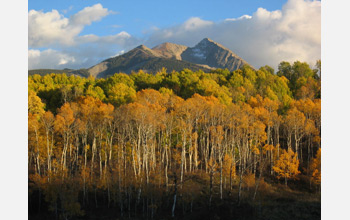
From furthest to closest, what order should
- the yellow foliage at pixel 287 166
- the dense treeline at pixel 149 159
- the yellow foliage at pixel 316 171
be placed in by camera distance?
the yellow foliage at pixel 287 166 < the yellow foliage at pixel 316 171 < the dense treeline at pixel 149 159

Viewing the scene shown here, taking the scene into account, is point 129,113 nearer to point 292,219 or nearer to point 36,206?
point 36,206

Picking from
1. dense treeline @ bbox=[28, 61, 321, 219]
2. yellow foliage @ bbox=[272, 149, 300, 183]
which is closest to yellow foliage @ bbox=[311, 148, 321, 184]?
dense treeline @ bbox=[28, 61, 321, 219]

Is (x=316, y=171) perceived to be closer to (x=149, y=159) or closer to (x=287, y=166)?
(x=287, y=166)

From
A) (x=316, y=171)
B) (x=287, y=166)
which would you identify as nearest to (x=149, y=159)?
(x=287, y=166)

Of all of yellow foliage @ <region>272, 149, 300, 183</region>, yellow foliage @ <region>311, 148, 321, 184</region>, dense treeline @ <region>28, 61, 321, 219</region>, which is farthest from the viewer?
yellow foliage @ <region>272, 149, 300, 183</region>

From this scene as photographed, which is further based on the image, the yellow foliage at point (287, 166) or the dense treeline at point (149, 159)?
the yellow foliage at point (287, 166)

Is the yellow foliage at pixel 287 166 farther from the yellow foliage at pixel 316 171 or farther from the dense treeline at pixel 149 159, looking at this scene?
the yellow foliage at pixel 316 171

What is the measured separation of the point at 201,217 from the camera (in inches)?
1654

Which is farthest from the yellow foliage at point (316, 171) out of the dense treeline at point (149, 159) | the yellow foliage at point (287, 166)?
the yellow foliage at point (287, 166)

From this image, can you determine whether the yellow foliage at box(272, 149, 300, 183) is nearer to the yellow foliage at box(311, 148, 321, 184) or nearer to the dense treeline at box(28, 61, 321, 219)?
the dense treeline at box(28, 61, 321, 219)

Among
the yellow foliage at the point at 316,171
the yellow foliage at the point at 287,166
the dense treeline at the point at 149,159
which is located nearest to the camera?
the dense treeline at the point at 149,159

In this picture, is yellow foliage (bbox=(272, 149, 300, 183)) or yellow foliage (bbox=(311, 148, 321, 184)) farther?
yellow foliage (bbox=(272, 149, 300, 183))

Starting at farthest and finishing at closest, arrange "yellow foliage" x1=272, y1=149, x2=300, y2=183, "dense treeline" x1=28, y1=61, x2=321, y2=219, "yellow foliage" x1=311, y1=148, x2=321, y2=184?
"yellow foliage" x1=272, y1=149, x2=300, y2=183 → "yellow foliage" x1=311, y1=148, x2=321, y2=184 → "dense treeline" x1=28, y1=61, x2=321, y2=219
